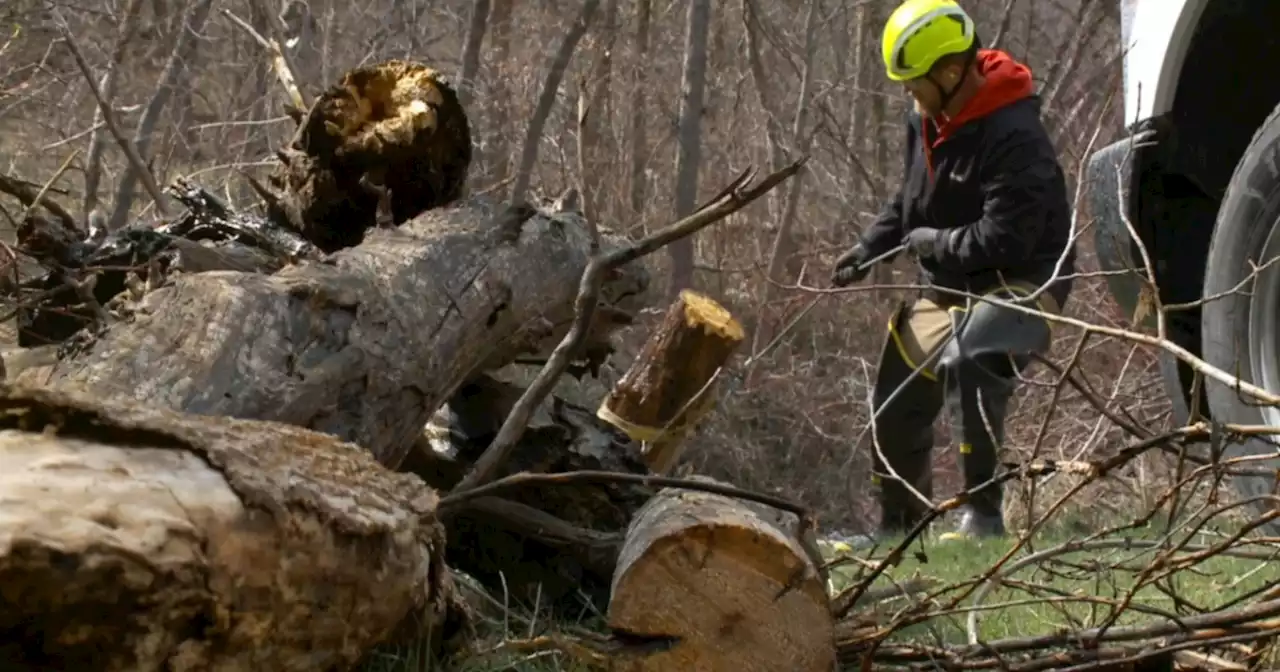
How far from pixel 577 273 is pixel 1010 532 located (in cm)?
326

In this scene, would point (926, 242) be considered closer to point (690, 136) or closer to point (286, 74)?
point (286, 74)

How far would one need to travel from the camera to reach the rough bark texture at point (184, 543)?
1.46 meters

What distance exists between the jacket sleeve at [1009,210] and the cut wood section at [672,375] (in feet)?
5.27

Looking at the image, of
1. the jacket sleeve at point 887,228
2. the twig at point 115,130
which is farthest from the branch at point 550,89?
the twig at point 115,130

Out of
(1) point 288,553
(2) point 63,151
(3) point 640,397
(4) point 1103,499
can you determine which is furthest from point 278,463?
(2) point 63,151

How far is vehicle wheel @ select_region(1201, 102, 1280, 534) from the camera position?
3.40m

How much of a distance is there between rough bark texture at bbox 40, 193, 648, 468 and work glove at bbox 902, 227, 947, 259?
91.4 inches

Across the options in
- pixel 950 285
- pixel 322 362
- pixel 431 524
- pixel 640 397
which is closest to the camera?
pixel 431 524

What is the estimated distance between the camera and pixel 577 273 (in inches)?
136

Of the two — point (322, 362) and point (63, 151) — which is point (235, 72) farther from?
point (322, 362)

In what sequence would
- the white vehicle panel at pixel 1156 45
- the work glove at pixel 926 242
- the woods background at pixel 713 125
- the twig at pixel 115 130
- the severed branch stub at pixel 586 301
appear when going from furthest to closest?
1. the woods background at pixel 713 125
2. the work glove at pixel 926 242
3. the twig at pixel 115 130
4. the white vehicle panel at pixel 1156 45
5. the severed branch stub at pixel 586 301

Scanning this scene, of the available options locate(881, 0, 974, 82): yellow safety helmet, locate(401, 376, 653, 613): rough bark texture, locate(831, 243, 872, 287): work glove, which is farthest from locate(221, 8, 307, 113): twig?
locate(881, 0, 974, 82): yellow safety helmet

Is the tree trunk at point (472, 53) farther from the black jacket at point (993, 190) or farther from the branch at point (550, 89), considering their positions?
the black jacket at point (993, 190)

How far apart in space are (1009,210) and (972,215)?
349 millimetres
